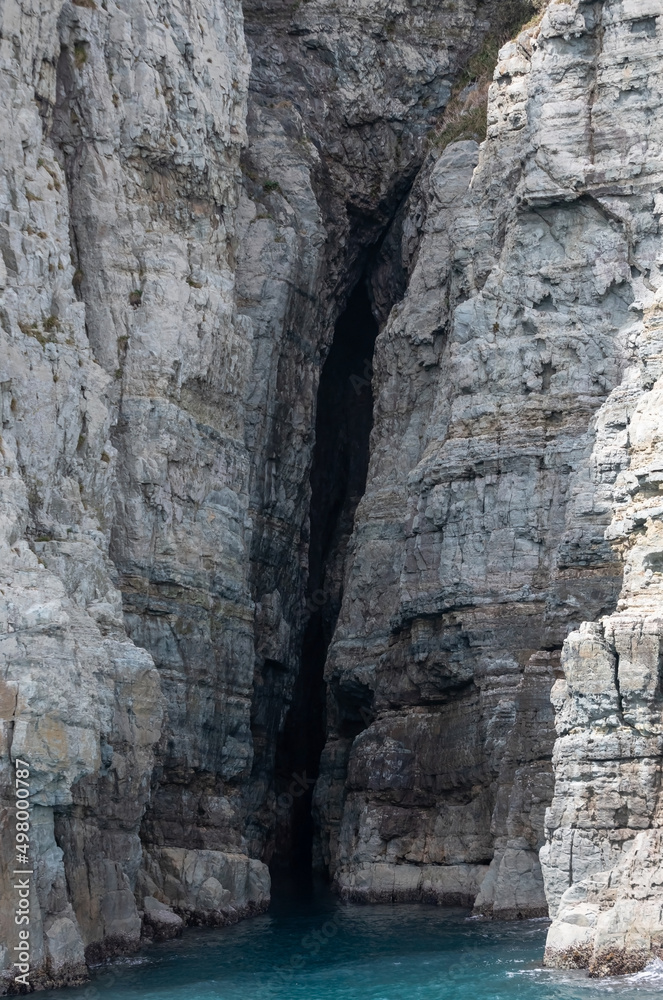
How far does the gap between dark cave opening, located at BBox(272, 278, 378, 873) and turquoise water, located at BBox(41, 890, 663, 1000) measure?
62.1 feet

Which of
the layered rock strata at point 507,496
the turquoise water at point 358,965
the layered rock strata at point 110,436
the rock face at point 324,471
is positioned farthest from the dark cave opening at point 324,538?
the turquoise water at point 358,965

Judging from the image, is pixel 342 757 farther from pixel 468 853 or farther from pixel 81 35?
pixel 81 35

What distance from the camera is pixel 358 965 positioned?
50.6m

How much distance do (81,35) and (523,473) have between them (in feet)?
76.2

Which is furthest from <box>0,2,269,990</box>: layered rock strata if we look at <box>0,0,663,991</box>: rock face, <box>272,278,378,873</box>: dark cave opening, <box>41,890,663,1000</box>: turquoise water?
<box>272,278,378,873</box>: dark cave opening

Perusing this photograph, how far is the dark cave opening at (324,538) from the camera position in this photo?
81.3 metres

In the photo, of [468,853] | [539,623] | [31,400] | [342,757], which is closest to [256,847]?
Answer: [342,757]

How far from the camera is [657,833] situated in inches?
1682

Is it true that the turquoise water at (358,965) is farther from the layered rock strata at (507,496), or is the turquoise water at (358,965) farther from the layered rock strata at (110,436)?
the layered rock strata at (507,496)

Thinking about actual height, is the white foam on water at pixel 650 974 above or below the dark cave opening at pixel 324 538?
below

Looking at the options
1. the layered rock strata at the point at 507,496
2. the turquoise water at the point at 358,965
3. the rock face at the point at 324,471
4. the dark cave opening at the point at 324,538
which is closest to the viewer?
the turquoise water at the point at 358,965

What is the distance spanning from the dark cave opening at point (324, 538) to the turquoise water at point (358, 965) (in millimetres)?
18913

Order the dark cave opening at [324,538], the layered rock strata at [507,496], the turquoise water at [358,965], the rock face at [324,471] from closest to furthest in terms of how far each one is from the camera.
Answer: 1. the turquoise water at [358,965]
2. the rock face at [324,471]
3. the layered rock strata at [507,496]
4. the dark cave opening at [324,538]

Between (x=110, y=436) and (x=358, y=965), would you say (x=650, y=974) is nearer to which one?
(x=358, y=965)
